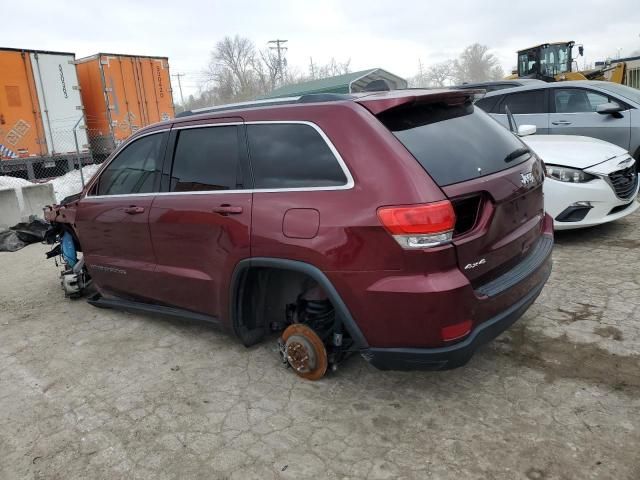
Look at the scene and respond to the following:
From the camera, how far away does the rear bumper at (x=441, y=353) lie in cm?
251

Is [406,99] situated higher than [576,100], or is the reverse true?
[406,99]

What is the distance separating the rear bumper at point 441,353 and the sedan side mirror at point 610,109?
5484mm

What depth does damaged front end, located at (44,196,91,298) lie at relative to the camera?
4809 mm

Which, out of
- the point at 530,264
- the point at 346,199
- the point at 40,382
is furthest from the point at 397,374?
the point at 40,382

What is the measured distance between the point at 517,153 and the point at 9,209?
8982 millimetres

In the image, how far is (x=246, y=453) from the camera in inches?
101

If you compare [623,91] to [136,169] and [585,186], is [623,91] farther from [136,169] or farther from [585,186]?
[136,169]

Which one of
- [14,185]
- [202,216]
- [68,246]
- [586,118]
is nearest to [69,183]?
[14,185]

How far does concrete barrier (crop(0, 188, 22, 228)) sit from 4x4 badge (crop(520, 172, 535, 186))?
29.3ft

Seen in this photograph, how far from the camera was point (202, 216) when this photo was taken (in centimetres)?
327

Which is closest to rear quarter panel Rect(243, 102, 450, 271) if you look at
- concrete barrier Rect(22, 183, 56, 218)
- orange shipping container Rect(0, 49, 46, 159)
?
concrete barrier Rect(22, 183, 56, 218)

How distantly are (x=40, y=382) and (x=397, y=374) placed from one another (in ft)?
7.90

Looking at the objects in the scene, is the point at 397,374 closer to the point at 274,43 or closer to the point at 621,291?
the point at 621,291

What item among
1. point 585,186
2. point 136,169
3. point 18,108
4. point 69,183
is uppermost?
point 18,108
